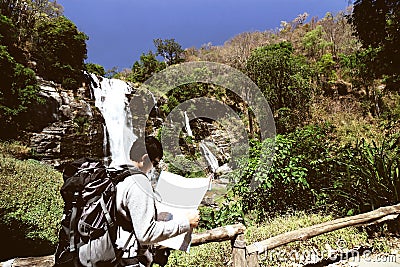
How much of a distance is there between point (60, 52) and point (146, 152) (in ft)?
47.6

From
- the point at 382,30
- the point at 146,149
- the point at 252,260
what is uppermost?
the point at 382,30

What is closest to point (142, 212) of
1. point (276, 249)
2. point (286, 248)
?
point (276, 249)

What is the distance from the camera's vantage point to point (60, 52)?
45.7ft

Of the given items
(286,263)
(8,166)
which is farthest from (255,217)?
(8,166)

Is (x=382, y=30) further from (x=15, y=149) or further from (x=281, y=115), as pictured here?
(x=15, y=149)

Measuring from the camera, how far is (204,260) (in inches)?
134

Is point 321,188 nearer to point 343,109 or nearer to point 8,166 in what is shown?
point 8,166

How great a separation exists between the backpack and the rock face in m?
11.1

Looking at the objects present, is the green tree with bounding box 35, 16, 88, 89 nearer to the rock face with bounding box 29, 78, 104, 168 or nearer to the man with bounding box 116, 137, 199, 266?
the rock face with bounding box 29, 78, 104, 168

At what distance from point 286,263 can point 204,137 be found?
12.2m

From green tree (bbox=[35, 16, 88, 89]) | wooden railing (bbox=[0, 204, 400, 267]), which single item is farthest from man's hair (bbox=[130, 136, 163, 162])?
green tree (bbox=[35, 16, 88, 89])

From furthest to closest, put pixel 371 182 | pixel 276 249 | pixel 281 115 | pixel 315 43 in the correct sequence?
pixel 315 43, pixel 281 115, pixel 371 182, pixel 276 249

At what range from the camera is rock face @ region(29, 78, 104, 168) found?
11531 mm

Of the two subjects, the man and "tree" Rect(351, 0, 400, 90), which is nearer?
the man
